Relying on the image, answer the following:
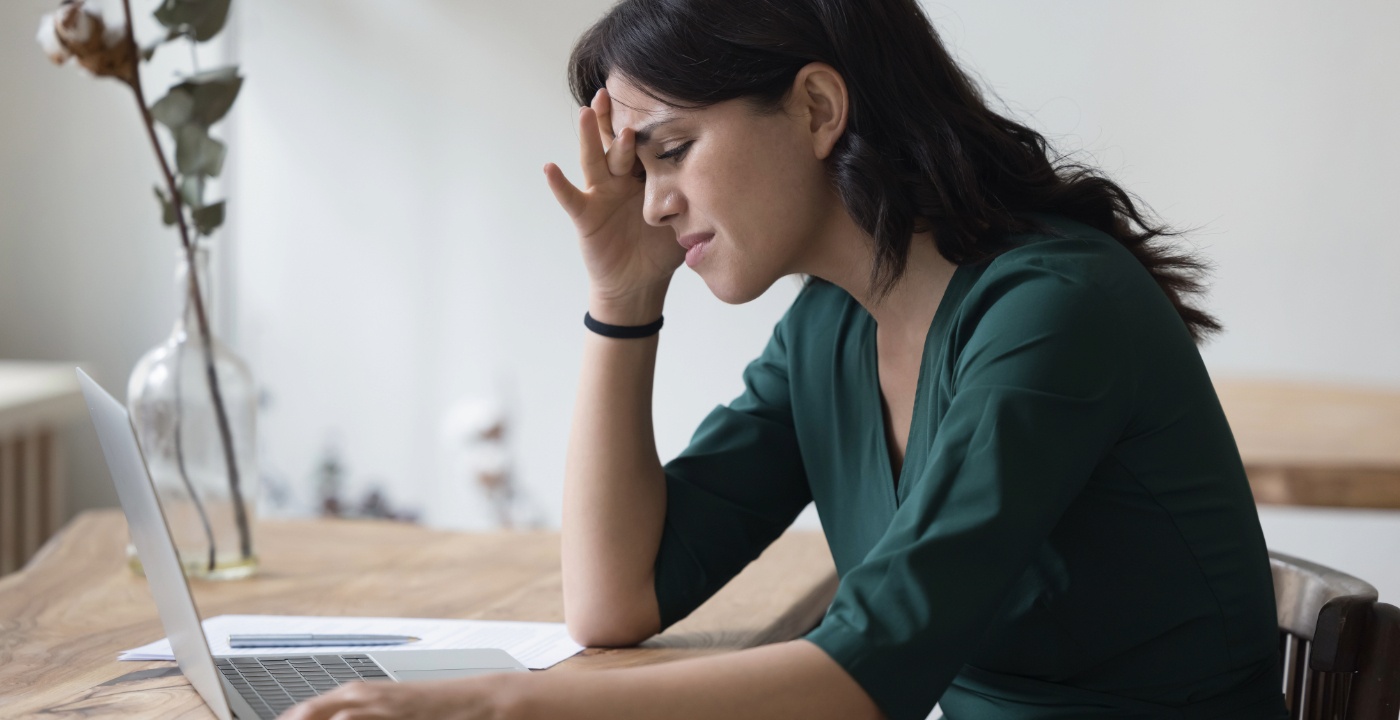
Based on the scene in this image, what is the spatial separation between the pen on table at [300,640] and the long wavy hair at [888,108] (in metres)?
0.54

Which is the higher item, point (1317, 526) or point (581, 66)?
point (581, 66)

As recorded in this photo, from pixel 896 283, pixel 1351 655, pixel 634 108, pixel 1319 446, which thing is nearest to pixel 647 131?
pixel 634 108

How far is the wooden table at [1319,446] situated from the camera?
165 cm

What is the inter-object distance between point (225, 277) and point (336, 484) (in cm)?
69

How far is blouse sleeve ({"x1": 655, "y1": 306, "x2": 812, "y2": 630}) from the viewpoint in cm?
120

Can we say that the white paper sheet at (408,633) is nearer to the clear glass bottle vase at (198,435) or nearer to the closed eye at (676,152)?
the clear glass bottle vase at (198,435)

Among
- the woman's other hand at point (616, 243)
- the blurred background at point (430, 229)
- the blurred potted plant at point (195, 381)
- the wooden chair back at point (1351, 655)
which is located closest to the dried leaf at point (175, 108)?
the blurred potted plant at point (195, 381)

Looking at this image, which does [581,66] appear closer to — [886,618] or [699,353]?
[886,618]

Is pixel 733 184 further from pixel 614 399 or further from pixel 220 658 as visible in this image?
pixel 220 658

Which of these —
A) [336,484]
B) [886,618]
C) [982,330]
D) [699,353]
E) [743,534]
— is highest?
[982,330]

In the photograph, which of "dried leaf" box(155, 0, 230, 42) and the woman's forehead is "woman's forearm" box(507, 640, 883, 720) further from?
"dried leaf" box(155, 0, 230, 42)

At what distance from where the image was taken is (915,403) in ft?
3.43

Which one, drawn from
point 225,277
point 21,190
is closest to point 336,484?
point 225,277

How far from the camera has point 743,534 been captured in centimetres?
125
